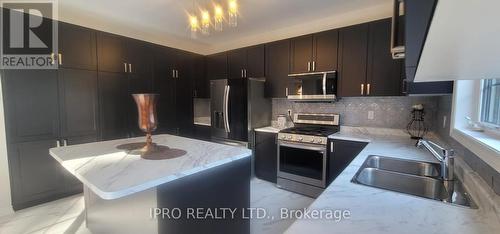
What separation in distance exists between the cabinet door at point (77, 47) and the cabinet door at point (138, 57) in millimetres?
434

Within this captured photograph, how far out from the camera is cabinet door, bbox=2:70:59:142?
234 cm

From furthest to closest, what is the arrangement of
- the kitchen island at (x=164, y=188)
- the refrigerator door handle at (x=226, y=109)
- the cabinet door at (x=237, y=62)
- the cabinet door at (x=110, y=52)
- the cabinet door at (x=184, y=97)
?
the cabinet door at (x=184, y=97) → the cabinet door at (x=237, y=62) → the refrigerator door handle at (x=226, y=109) → the cabinet door at (x=110, y=52) → the kitchen island at (x=164, y=188)

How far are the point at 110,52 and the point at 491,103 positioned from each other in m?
4.06

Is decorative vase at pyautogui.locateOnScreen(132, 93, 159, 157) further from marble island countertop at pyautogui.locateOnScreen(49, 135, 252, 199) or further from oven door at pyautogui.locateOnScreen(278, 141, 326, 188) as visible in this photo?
oven door at pyautogui.locateOnScreen(278, 141, 326, 188)

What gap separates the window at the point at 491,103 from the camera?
139 centimetres

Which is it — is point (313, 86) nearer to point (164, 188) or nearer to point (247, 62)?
point (247, 62)

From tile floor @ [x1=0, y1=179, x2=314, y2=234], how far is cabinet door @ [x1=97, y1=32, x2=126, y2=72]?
1793 mm

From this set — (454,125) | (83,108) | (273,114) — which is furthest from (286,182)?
(83,108)

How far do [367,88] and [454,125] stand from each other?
1.03 m

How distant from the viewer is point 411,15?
0.37 meters

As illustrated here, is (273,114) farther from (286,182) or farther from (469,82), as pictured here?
(469,82)

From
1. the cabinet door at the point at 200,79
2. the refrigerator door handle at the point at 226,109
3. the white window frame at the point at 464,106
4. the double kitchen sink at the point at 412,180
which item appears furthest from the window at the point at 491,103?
the cabinet door at the point at 200,79

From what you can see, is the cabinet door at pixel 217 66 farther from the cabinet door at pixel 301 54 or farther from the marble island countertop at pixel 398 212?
the marble island countertop at pixel 398 212

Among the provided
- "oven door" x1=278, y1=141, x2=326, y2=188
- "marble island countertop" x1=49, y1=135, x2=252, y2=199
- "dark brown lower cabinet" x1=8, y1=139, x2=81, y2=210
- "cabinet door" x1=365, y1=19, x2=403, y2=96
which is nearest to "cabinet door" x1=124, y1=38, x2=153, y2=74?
"dark brown lower cabinet" x1=8, y1=139, x2=81, y2=210
